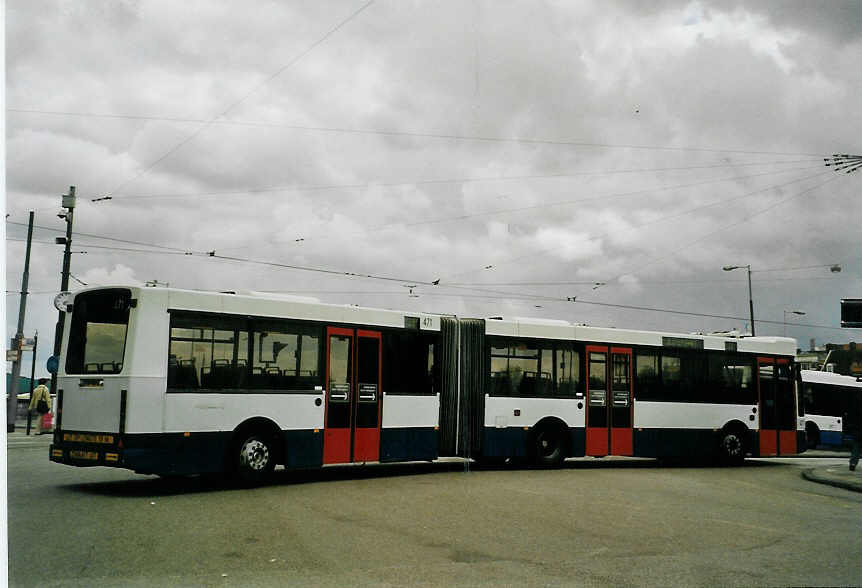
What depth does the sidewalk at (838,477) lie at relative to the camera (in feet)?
50.4

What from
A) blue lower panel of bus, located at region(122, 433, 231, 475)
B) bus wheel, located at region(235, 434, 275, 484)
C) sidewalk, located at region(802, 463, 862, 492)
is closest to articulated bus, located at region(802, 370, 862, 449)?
sidewalk, located at region(802, 463, 862, 492)

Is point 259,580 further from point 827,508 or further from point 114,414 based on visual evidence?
point 827,508

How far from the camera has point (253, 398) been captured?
13.4 metres

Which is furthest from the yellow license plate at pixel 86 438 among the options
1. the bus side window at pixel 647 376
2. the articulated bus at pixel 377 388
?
the bus side window at pixel 647 376

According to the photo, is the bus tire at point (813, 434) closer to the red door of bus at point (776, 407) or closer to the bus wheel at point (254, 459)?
the red door of bus at point (776, 407)

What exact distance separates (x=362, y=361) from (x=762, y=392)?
34.9 feet

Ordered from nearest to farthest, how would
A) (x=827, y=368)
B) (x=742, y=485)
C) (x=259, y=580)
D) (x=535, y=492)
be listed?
(x=259, y=580) → (x=535, y=492) → (x=742, y=485) → (x=827, y=368)

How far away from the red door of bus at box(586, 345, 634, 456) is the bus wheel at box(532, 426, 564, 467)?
0.70 m

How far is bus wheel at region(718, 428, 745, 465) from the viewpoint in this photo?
19.7m

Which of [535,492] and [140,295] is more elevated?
[140,295]

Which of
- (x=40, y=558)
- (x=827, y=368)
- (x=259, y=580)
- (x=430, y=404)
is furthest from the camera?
(x=827, y=368)

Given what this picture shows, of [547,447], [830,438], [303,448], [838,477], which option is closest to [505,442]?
[547,447]

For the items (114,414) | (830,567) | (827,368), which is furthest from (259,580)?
(827,368)

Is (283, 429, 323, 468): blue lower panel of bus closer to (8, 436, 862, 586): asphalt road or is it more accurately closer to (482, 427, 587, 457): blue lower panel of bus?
(8, 436, 862, 586): asphalt road
